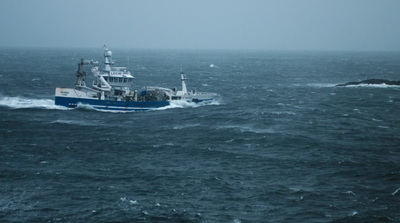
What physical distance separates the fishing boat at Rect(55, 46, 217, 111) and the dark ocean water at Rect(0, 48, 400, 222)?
2.89 m

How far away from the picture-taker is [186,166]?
4719 centimetres

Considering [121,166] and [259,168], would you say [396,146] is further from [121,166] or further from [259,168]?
[121,166]

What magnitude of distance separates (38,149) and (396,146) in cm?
4974

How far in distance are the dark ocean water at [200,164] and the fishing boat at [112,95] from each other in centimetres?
289

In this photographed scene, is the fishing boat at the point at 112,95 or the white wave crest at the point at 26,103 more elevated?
the fishing boat at the point at 112,95

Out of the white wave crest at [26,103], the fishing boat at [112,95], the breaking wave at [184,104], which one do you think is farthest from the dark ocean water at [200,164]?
the fishing boat at [112,95]

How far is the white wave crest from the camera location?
81.5 meters

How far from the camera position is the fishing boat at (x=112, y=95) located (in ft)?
267

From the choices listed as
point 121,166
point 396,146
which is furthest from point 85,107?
point 396,146

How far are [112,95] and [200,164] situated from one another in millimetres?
43731

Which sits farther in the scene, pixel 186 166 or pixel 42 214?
pixel 186 166

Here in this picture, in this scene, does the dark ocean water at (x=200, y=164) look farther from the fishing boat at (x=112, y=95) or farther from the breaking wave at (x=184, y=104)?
the fishing boat at (x=112, y=95)

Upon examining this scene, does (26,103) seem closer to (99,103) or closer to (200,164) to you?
(99,103)

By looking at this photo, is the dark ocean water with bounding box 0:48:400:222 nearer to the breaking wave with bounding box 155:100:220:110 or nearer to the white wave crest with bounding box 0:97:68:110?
the white wave crest with bounding box 0:97:68:110
